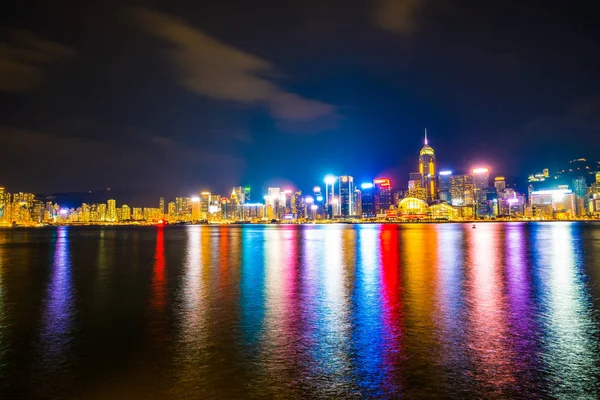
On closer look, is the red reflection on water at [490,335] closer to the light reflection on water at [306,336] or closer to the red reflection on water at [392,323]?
the light reflection on water at [306,336]

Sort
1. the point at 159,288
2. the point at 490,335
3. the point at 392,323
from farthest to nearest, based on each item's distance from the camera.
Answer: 1. the point at 159,288
2. the point at 392,323
3. the point at 490,335

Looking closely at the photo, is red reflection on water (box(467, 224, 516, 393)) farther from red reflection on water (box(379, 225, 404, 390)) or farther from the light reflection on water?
red reflection on water (box(379, 225, 404, 390))

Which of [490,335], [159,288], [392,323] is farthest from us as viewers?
[159,288]

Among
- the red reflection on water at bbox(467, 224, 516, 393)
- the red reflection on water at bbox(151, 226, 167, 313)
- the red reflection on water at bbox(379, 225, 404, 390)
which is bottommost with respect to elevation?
the red reflection on water at bbox(467, 224, 516, 393)

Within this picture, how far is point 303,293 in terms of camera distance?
72.0 ft

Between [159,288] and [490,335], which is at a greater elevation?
[159,288]

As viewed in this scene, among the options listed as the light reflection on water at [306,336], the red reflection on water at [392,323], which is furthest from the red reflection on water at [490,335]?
the red reflection on water at [392,323]

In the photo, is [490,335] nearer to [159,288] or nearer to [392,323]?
[392,323]

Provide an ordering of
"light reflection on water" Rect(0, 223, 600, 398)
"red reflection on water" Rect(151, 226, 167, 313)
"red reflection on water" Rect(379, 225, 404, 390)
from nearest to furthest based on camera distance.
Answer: "light reflection on water" Rect(0, 223, 600, 398)
"red reflection on water" Rect(379, 225, 404, 390)
"red reflection on water" Rect(151, 226, 167, 313)

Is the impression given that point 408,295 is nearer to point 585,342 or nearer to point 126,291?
point 585,342

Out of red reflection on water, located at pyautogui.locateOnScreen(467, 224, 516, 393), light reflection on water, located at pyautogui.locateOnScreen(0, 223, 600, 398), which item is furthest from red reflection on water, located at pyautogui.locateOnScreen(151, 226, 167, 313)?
red reflection on water, located at pyautogui.locateOnScreen(467, 224, 516, 393)

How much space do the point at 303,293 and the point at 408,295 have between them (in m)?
5.43

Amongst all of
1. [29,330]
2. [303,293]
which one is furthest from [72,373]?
[303,293]

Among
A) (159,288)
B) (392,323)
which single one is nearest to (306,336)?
(392,323)
